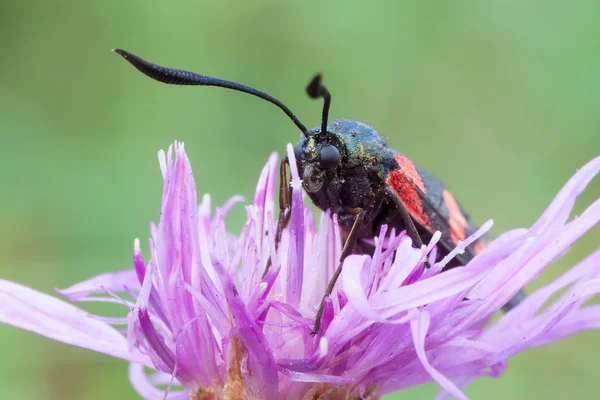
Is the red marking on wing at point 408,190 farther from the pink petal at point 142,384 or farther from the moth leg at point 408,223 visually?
the pink petal at point 142,384

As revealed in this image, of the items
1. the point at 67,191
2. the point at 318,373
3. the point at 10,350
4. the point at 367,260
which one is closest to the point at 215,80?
the point at 367,260

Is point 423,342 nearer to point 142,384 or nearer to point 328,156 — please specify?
point 328,156

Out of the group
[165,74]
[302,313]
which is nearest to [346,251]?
[302,313]

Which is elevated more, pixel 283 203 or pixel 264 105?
pixel 264 105

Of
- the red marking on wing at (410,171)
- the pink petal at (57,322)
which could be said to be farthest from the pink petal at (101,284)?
the red marking on wing at (410,171)

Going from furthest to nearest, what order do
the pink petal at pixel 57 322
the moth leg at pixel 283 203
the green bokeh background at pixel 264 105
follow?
the green bokeh background at pixel 264 105 < the moth leg at pixel 283 203 < the pink petal at pixel 57 322

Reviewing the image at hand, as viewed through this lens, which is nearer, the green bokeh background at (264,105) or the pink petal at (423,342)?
the pink petal at (423,342)
